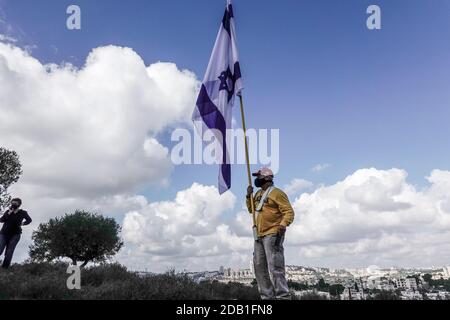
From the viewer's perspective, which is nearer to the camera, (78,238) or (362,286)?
(362,286)

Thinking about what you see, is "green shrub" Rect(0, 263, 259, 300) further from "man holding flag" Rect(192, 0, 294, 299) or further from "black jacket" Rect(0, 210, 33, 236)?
"black jacket" Rect(0, 210, 33, 236)

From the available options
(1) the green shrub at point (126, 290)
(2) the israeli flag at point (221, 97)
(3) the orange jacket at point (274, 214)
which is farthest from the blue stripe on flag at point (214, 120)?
(1) the green shrub at point (126, 290)

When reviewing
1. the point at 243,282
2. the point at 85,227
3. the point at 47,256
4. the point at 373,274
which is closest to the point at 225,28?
the point at 243,282

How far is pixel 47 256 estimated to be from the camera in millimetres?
37469

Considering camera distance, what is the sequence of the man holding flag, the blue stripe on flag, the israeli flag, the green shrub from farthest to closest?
the israeli flag → the blue stripe on flag → the green shrub → the man holding flag

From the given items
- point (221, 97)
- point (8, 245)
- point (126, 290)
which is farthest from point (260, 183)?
point (8, 245)

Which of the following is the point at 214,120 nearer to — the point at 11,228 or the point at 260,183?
the point at 260,183

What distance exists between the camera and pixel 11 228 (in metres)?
12.8

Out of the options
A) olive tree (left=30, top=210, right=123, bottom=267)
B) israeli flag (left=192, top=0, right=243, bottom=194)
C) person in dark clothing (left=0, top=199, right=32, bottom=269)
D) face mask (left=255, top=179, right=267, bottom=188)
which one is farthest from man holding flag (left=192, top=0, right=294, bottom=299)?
olive tree (left=30, top=210, right=123, bottom=267)

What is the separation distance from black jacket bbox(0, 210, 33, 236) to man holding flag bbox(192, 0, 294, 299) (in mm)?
7175

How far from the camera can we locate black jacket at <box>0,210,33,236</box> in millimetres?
12766

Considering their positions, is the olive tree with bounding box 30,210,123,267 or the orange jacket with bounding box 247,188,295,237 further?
the olive tree with bounding box 30,210,123,267

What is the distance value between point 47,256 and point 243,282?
31.5m

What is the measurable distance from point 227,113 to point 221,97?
1.32 ft
